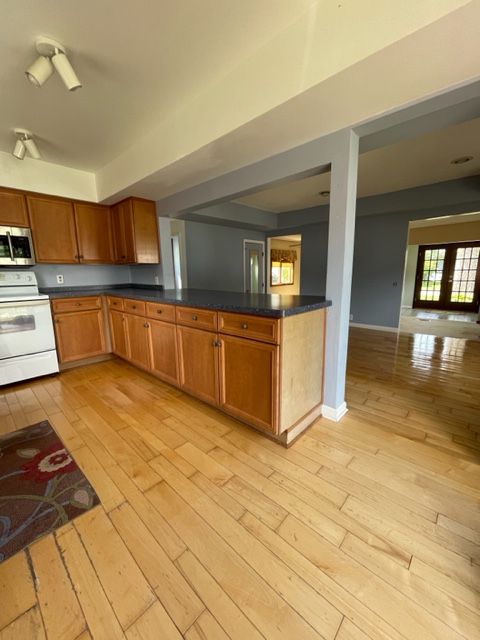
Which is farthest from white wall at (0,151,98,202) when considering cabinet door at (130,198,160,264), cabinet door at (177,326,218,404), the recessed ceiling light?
the recessed ceiling light

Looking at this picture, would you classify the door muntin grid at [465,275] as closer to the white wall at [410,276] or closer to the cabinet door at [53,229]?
the white wall at [410,276]

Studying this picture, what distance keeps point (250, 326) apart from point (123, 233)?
276 cm

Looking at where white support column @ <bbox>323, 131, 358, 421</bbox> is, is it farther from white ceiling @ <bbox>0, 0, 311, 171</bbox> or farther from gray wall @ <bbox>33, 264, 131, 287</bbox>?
gray wall @ <bbox>33, 264, 131, 287</bbox>

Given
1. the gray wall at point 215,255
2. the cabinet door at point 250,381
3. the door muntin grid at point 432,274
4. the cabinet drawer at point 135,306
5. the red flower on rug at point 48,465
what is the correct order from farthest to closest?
the door muntin grid at point 432,274, the gray wall at point 215,255, the cabinet drawer at point 135,306, the cabinet door at point 250,381, the red flower on rug at point 48,465

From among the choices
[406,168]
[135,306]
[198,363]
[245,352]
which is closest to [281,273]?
[406,168]

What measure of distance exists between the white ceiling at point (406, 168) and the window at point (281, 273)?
3492 millimetres

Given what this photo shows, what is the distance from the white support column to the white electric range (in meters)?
3.02

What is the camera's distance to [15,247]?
2.96 metres

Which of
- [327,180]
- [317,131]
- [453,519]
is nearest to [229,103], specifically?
[317,131]

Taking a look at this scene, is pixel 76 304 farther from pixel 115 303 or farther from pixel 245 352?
pixel 245 352

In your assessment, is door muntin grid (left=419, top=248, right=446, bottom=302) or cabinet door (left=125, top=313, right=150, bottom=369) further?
door muntin grid (left=419, top=248, right=446, bottom=302)

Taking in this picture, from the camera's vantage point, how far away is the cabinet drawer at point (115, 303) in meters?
3.21

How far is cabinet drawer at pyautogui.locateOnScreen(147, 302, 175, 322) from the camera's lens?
2.40 metres

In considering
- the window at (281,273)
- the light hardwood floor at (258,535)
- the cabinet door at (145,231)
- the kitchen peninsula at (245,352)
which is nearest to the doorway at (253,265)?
the window at (281,273)
